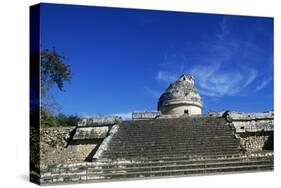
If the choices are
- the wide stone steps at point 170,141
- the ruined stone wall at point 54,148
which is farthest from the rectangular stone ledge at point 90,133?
the wide stone steps at point 170,141

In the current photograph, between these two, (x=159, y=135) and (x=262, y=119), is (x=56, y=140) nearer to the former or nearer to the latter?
(x=159, y=135)

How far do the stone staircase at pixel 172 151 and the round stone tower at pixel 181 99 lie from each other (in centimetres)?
26

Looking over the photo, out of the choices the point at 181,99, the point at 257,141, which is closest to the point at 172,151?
the point at 181,99

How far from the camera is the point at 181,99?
15.2 m

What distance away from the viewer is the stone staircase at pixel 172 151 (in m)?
13.2

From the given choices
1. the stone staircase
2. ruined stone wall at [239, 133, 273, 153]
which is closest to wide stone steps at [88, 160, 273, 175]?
the stone staircase

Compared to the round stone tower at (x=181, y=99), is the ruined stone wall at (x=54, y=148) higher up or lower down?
lower down

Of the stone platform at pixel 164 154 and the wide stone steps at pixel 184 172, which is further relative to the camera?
the wide stone steps at pixel 184 172

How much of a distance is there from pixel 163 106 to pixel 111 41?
7.30 ft

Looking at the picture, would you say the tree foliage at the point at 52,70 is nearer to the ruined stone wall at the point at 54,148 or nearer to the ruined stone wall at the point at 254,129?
the ruined stone wall at the point at 54,148

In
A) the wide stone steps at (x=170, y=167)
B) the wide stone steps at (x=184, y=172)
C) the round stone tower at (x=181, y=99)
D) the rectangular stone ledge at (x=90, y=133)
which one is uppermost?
the round stone tower at (x=181, y=99)

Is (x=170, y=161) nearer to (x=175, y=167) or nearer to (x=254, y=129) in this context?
(x=175, y=167)

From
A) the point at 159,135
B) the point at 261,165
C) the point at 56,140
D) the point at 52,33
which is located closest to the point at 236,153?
the point at 261,165

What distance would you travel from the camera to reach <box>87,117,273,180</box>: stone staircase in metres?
13.2
